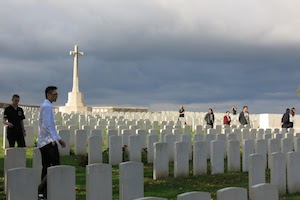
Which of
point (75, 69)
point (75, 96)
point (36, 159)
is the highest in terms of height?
point (75, 69)

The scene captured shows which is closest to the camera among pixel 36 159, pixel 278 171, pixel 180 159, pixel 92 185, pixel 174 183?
pixel 92 185

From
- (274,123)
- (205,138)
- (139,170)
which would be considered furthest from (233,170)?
(274,123)

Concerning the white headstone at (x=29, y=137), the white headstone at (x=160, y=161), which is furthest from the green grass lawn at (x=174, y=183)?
the white headstone at (x=29, y=137)

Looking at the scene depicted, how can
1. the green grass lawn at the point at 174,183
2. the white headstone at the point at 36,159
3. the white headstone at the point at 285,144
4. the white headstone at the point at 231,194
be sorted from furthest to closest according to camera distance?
the white headstone at the point at 285,144, the green grass lawn at the point at 174,183, the white headstone at the point at 36,159, the white headstone at the point at 231,194

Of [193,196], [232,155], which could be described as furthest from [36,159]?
[232,155]

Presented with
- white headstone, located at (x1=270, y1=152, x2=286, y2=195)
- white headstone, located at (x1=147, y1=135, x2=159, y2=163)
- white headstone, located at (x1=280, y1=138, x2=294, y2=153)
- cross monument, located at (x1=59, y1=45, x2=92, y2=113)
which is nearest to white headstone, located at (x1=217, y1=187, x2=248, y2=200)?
white headstone, located at (x1=270, y1=152, x2=286, y2=195)

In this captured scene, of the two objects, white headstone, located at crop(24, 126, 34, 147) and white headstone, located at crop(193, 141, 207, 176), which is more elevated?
white headstone, located at crop(24, 126, 34, 147)

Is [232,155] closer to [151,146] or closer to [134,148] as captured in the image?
[151,146]

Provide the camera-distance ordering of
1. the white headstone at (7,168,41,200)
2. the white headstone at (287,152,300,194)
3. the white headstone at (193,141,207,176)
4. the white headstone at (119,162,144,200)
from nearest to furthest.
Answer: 1. the white headstone at (7,168,41,200)
2. the white headstone at (119,162,144,200)
3. the white headstone at (287,152,300,194)
4. the white headstone at (193,141,207,176)

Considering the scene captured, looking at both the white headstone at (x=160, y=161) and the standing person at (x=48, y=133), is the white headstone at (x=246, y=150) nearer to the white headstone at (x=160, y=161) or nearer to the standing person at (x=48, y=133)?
the white headstone at (x=160, y=161)

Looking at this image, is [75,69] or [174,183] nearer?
[174,183]

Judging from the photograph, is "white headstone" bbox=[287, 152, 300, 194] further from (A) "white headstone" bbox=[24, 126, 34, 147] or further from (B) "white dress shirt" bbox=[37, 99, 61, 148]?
(A) "white headstone" bbox=[24, 126, 34, 147]

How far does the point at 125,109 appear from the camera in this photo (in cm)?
4894

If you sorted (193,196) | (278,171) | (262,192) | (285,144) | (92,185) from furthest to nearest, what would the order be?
(285,144)
(278,171)
(92,185)
(262,192)
(193,196)
